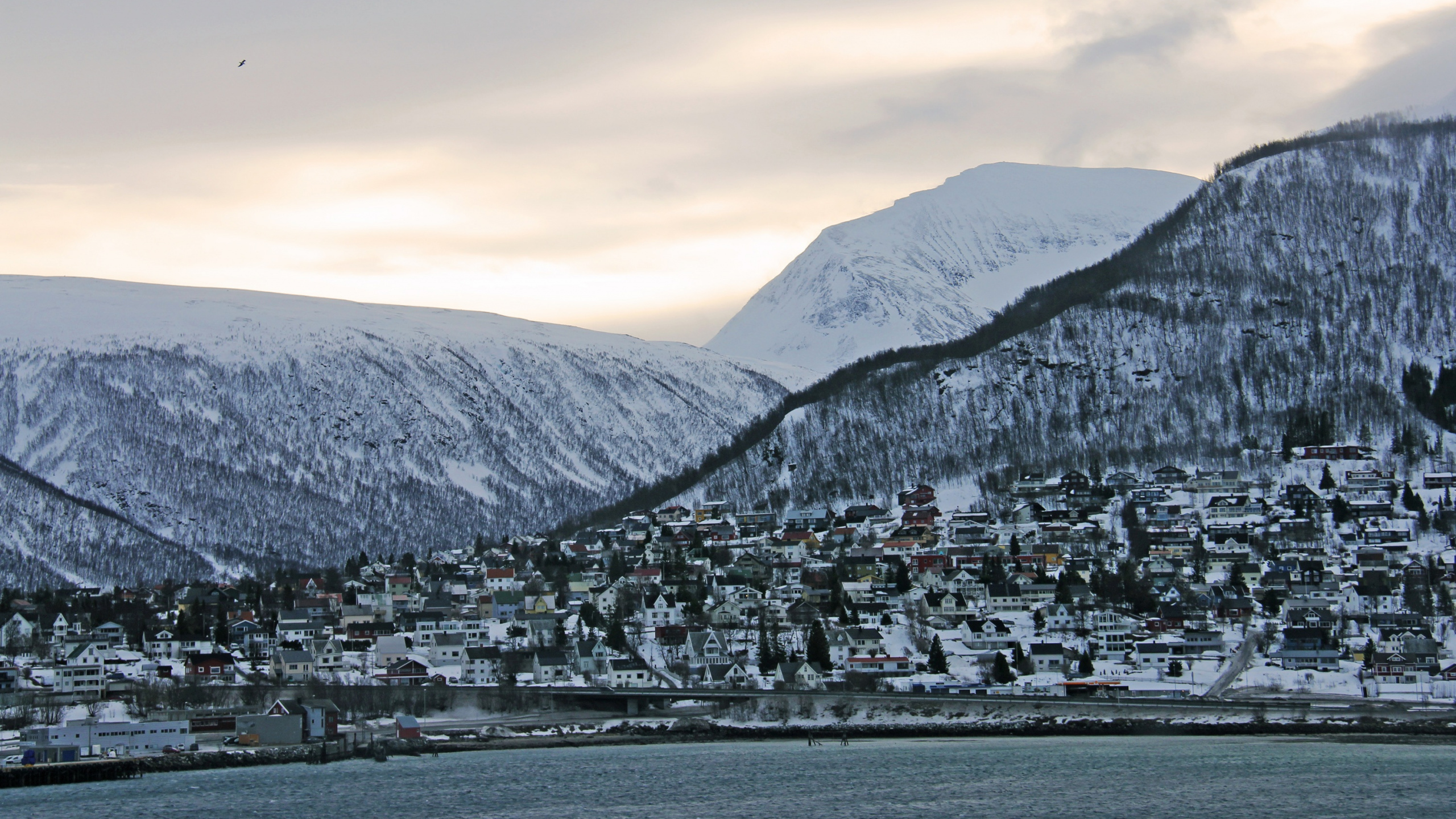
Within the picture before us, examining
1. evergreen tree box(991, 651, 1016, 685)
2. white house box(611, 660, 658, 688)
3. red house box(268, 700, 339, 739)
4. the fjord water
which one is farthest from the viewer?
white house box(611, 660, 658, 688)

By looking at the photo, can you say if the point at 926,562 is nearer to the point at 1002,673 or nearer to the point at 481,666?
the point at 1002,673

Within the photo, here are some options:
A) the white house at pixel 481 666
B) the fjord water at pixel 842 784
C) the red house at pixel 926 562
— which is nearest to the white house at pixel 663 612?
the white house at pixel 481 666

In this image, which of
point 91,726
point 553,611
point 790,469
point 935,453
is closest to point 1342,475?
point 935,453

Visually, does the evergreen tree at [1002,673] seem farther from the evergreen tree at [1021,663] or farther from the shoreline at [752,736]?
the shoreline at [752,736]

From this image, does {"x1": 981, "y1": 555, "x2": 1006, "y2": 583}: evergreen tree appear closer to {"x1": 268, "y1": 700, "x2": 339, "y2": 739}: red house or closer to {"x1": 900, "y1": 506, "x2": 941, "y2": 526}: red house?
{"x1": 900, "y1": 506, "x2": 941, "y2": 526}: red house

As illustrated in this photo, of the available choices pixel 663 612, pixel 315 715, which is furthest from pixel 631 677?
pixel 663 612

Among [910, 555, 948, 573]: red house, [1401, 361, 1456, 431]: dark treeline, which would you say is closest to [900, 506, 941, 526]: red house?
[910, 555, 948, 573]: red house
